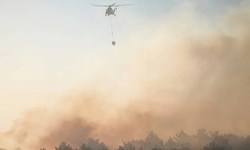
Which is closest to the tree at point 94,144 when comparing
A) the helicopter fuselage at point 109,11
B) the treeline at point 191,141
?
the treeline at point 191,141

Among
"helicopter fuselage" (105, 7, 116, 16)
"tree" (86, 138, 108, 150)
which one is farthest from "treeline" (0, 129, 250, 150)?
"helicopter fuselage" (105, 7, 116, 16)

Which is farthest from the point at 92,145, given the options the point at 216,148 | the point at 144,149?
the point at 216,148

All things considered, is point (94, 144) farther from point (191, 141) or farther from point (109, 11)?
point (109, 11)

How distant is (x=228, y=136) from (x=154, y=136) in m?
26.4

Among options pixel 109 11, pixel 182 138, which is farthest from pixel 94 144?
pixel 109 11

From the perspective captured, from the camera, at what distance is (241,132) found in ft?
282

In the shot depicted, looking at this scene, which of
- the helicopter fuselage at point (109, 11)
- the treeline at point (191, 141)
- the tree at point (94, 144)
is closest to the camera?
the helicopter fuselage at point (109, 11)

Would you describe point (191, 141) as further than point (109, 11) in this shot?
Yes

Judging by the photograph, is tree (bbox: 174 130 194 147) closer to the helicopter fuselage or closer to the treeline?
the treeline

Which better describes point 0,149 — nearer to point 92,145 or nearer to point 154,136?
point 92,145

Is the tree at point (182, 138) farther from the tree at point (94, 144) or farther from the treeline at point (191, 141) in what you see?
the tree at point (94, 144)

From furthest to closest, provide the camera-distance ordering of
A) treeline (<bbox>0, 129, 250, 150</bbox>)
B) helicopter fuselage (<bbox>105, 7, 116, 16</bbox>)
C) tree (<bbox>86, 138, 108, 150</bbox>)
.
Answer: tree (<bbox>86, 138, 108, 150</bbox>), treeline (<bbox>0, 129, 250, 150</bbox>), helicopter fuselage (<bbox>105, 7, 116, 16</bbox>)

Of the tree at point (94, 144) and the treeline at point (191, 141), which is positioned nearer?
the treeline at point (191, 141)

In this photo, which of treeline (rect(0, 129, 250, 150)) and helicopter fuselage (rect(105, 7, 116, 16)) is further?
treeline (rect(0, 129, 250, 150))
